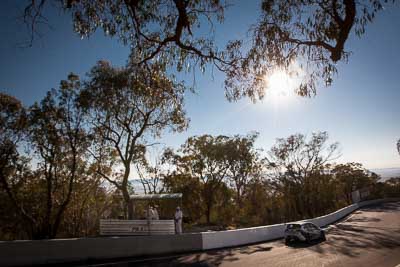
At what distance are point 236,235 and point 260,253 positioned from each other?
13.0 ft

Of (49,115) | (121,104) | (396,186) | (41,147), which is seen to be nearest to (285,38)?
(121,104)

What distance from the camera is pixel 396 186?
209ft

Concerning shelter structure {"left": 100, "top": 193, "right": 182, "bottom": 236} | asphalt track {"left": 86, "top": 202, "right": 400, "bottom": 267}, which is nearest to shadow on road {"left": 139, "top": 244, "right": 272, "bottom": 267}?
asphalt track {"left": 86, "top": 202, "right": 400, "bottom": 267}

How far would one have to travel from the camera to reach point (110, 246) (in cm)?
1321

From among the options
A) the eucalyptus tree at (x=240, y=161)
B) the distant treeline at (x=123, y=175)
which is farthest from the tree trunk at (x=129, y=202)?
the eucalyptus tree at (x=240, y=161)

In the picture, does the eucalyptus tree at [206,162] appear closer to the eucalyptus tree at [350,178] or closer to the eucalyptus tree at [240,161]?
the eucalyptus tree at [240,161]

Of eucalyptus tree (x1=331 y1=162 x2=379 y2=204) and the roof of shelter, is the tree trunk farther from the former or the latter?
eucalyptus tree (x1=331 y1=162 x2=379 y2=204)

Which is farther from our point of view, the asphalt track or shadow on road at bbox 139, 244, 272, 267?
shadow on road at bbox 139, 244, 272, 267

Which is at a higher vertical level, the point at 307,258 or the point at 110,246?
the point at 110,246

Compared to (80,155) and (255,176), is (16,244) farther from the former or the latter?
(255,176)

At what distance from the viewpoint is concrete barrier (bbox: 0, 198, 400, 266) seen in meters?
11.2

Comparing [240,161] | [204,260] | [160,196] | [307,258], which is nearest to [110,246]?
[204,260]

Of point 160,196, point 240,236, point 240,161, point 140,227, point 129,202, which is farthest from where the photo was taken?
point 240,161

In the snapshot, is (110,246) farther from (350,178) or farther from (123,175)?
(350,178)
